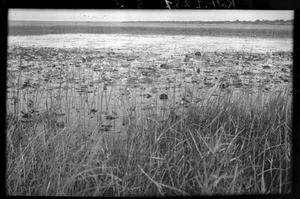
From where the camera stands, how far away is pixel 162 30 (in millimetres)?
5246

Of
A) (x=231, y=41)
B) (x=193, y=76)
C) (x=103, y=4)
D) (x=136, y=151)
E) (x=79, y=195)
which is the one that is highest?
(x=103, y=4)

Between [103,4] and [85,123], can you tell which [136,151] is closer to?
[85,123]

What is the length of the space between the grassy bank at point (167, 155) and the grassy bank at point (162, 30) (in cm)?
67

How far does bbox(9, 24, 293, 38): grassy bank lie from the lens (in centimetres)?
520

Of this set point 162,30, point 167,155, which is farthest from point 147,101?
point 162,30

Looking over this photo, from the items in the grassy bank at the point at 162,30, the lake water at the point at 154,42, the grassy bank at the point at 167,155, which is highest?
the grassy bank at the point at 162,30

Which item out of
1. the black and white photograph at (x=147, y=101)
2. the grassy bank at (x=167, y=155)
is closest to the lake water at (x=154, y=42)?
the black and white photograph at (x=147, y=101)

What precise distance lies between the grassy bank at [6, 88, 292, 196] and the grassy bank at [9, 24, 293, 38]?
67cm

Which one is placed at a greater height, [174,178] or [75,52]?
[75,52]

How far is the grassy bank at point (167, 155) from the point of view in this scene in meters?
5.14

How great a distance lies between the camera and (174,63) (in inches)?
209

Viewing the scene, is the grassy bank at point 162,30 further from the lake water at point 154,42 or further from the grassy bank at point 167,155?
the grassy bank at point 167,155

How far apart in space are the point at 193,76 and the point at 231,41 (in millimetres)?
547

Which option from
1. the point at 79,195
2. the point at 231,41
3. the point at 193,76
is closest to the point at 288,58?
the point at 231,41
